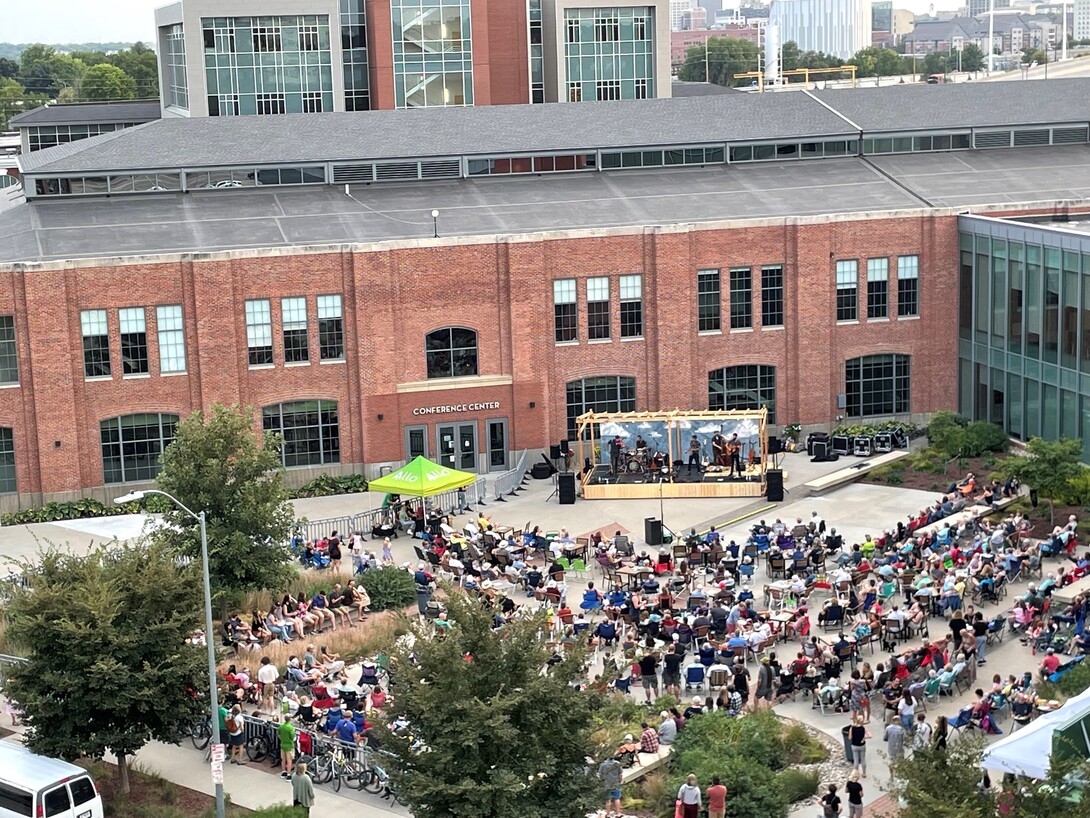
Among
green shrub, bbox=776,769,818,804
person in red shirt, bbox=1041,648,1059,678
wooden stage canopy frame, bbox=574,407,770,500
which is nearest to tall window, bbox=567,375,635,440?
wooden stage canopy frame, bbox=574,407,770,500

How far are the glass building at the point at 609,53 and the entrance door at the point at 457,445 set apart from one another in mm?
46438

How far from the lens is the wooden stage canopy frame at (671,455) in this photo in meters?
54.9

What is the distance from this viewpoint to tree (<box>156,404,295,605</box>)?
41656 mm

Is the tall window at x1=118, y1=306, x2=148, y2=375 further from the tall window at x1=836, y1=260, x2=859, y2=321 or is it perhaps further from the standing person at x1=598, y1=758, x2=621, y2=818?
the standing person at x1=598, y1=758, x2=621, y2=818

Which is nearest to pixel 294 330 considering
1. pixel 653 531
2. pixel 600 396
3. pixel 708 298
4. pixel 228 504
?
pixel 600 396

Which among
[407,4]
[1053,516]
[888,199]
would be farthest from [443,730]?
[407,4]

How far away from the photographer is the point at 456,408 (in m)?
58.0

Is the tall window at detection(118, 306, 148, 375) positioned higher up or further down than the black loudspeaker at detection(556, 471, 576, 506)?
higher up

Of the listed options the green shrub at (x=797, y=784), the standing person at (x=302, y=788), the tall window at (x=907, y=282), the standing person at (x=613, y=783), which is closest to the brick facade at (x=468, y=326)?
the tall window at (x=907, y=282)

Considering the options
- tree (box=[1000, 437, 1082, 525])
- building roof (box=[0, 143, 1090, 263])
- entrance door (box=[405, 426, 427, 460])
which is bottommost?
entrance door (box=[405, 426, 427, 460])

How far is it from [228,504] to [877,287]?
28.1 metres

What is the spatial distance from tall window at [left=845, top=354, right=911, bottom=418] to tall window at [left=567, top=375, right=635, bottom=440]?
8096 mm

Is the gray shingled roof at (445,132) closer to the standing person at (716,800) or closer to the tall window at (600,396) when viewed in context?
the tall window at (600,396)

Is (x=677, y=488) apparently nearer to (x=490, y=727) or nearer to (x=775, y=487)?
(x=775, y=487)
